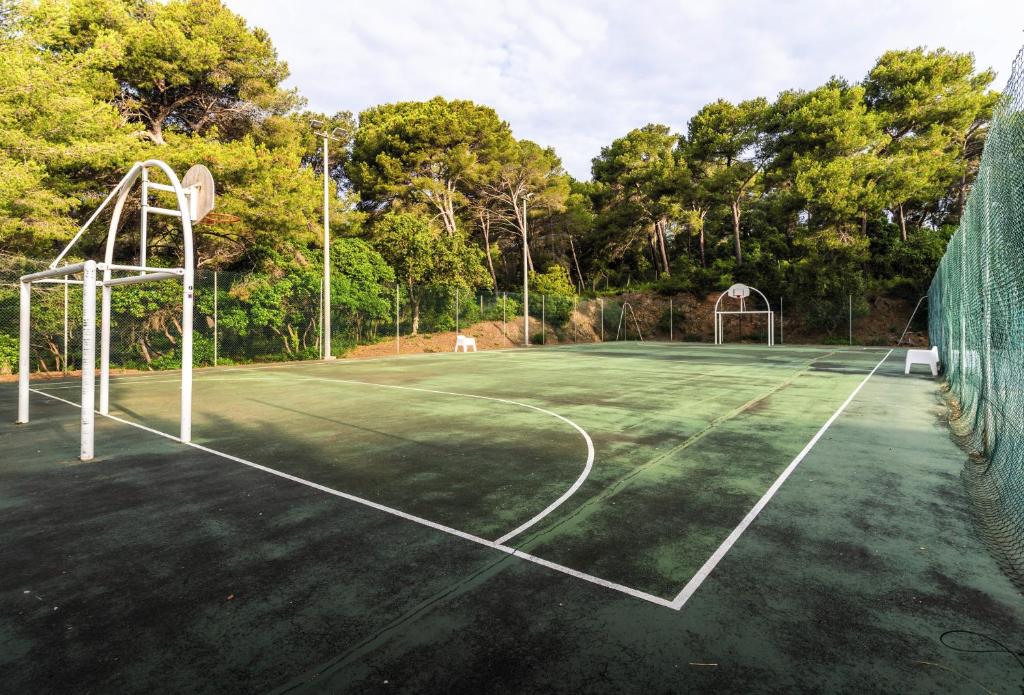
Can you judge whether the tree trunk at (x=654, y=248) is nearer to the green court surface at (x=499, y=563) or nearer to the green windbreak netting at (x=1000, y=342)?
the green windbreak netting at (x=1000, y=342)

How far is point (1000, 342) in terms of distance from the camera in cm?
524

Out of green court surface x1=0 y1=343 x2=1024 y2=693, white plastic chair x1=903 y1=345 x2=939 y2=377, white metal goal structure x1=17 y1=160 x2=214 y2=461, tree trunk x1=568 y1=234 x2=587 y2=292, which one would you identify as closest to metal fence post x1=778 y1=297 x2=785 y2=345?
tree trunk x1=568 y1=234 x2=587 y2=292

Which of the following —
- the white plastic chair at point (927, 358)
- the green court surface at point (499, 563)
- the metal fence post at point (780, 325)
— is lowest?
the green court surface at point (499, 563)

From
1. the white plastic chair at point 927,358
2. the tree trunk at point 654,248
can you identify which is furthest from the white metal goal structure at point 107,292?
the tree trunk at point 654,248

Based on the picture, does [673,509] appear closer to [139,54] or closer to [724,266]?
[139,54]

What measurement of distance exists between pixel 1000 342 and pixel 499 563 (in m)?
5.68

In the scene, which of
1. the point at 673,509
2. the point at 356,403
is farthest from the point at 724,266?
the point at 673,509

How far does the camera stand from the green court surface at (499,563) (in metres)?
2.02

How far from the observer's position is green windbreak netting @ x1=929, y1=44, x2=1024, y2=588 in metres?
3.68

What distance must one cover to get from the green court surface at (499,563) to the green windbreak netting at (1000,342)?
22 centimetres

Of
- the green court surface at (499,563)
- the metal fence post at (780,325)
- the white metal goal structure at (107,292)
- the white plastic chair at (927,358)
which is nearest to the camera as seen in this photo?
the green court surface at (499,563)

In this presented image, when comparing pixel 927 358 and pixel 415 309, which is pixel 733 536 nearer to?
pixel 927 358

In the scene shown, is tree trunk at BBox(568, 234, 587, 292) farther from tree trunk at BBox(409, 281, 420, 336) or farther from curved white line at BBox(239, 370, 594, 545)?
curved white line at BBox(239, 370, 594, 545)

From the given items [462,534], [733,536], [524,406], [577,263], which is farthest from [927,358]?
[577,263]
